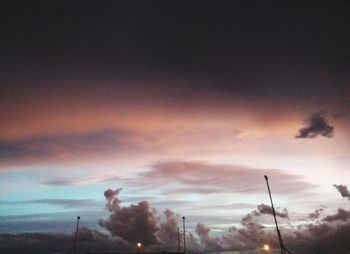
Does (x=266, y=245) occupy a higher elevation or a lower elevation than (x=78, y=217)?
lower

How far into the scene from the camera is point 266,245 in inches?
1876

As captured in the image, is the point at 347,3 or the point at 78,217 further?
the point at 78,217

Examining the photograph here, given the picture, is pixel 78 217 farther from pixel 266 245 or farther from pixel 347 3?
pixel 347 3

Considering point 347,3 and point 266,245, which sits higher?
point 347,3

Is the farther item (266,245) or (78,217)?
(78,217)

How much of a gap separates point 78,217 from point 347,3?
63.5 meters

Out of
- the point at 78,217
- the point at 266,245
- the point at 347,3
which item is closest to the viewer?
the point at 347,3

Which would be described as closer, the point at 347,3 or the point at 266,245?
the point at 347,3

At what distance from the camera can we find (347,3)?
16.1 meters

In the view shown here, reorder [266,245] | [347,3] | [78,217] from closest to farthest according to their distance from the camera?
[347,3]
[266,245]
[78,217]

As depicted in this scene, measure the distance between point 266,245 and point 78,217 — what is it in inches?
1532

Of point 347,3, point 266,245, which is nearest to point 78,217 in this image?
point 266,245
